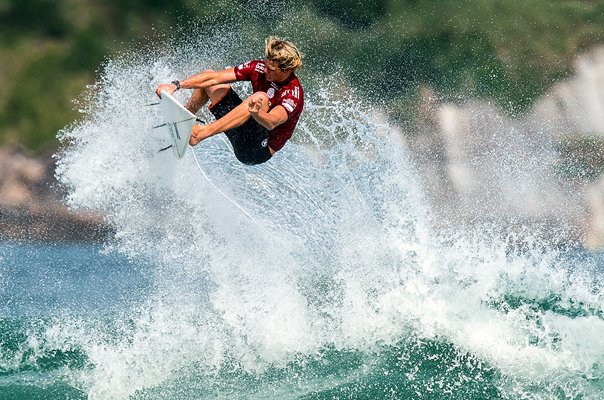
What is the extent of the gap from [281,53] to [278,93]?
0.32m

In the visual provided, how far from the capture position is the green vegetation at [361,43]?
493 inches

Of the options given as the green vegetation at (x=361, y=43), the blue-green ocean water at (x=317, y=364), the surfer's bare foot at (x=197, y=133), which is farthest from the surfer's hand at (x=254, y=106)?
the green vegetation at (x=361, y=43)

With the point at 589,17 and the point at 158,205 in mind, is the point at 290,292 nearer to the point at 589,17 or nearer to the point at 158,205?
the point at 158,205

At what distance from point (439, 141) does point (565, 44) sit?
9.10ft

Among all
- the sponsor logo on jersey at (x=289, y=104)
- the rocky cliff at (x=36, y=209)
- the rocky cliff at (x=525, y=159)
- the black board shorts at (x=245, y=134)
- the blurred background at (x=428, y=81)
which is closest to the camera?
the sponsor logo on jersey at (x=289, y=104)

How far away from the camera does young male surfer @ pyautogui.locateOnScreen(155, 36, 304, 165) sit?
17.3 feet

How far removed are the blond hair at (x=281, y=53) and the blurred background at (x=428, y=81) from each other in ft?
20.2

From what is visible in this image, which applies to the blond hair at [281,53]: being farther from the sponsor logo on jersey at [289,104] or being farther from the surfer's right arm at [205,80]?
the surfer's right arm at [205,80]

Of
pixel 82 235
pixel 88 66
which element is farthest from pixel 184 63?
pixel 88 66

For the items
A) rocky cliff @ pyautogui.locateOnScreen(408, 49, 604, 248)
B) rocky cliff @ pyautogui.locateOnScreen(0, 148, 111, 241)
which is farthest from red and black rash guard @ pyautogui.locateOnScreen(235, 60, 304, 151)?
rocky cliff @ pyautogui.locateOnScreen(408, 49, 604, 248)

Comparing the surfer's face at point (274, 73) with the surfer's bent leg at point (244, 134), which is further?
the surfer's bent leg at point (244, 134)

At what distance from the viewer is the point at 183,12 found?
12617 mm

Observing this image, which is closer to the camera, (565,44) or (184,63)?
(184,63)

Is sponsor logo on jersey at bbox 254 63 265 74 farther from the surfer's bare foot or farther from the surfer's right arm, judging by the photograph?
the surfer's bare foot
